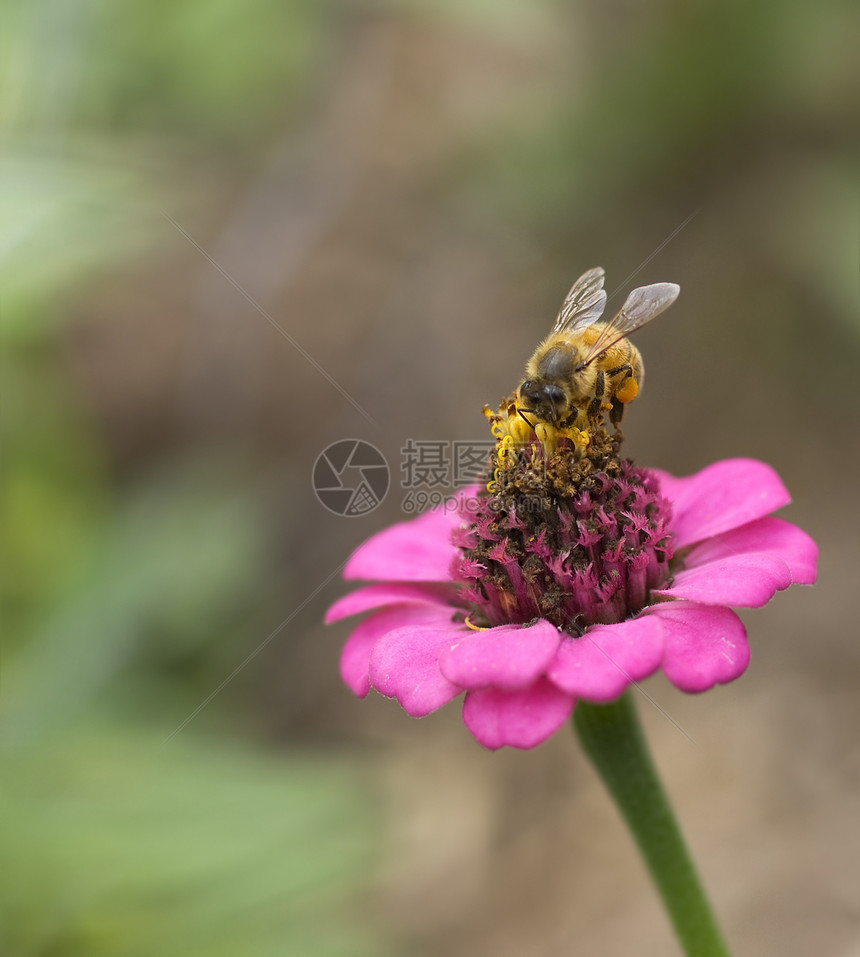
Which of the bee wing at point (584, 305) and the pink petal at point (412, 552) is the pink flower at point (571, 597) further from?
the bee wing at point (584, 305)

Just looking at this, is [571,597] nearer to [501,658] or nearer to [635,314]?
[501,658]

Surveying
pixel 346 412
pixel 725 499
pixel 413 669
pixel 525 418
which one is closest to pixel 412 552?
pixel 525 418

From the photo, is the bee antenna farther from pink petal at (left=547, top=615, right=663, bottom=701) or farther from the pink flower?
pink petal at (left=547, top=615, right=663, bottom=701)

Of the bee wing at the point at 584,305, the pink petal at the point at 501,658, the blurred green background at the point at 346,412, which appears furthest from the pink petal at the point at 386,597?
the blurred green background at the point at 346,412

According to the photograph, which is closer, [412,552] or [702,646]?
[702,646]

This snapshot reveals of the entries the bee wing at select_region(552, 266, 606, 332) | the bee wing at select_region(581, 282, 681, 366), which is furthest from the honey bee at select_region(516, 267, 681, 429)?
the bee wing at select_region(552, 266, 606, 332)

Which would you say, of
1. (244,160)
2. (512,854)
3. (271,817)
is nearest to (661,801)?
(271,817)
